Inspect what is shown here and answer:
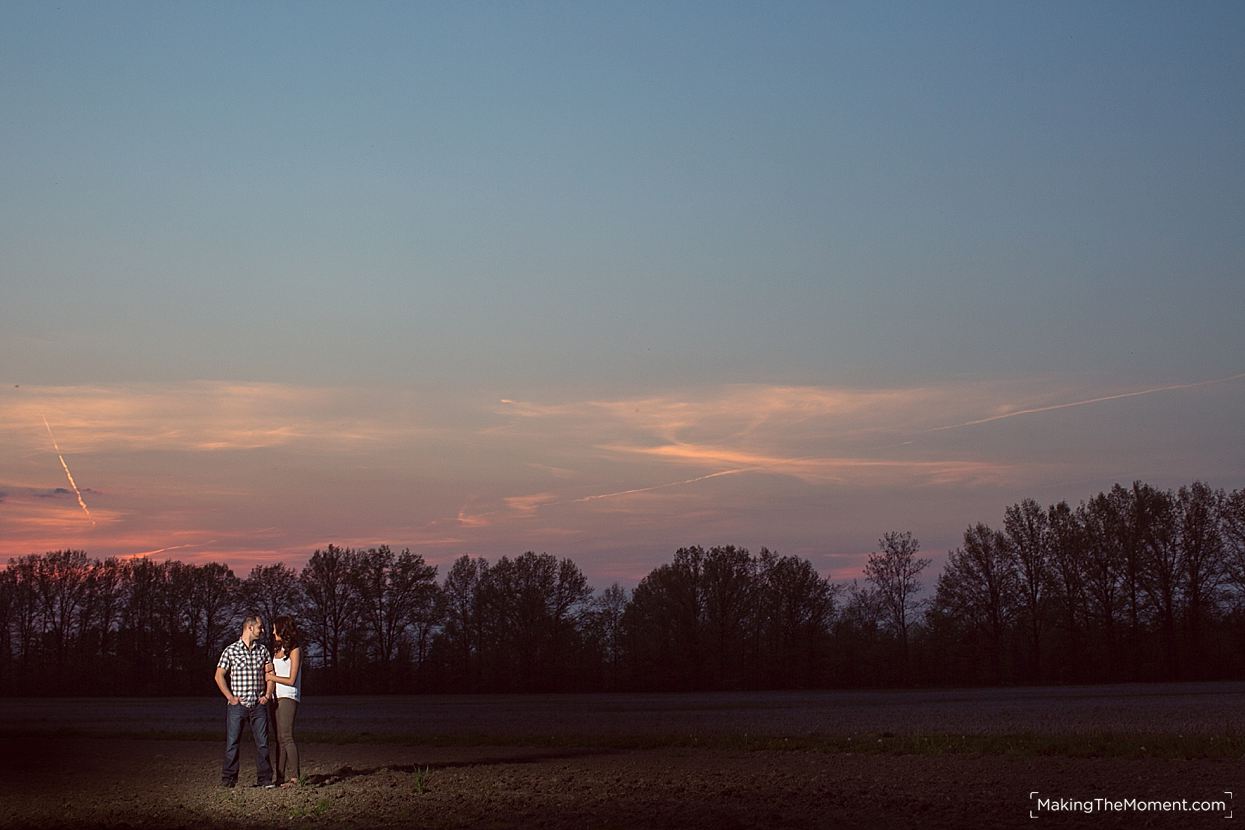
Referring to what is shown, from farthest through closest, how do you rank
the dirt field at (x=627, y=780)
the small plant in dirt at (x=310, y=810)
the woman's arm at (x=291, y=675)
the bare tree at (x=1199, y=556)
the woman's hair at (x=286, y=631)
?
1. the bare tree at (x=1199, y=556)
2. the woman's arm at (x=291, y=675)
3. the woman's hair at (x=286, y=631)
4. the small plant in dirt at (x=310, y=810)
5. the dirt field at (x=627, y=780)

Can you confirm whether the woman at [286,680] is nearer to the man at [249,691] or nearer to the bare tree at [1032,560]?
the man at [249,691]

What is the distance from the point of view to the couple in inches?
666

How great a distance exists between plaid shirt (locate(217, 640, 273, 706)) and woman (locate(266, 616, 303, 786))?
217mm

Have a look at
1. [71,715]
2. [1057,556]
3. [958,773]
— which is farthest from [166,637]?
[958,773]

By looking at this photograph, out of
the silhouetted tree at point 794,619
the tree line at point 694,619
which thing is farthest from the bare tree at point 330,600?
the silhouetted tree at point 794,619

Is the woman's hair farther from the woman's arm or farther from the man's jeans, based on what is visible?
the man's jeans

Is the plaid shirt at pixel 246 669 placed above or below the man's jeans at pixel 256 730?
above

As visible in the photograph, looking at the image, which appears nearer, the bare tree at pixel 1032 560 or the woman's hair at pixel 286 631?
the woman's hair at pixel 286 631

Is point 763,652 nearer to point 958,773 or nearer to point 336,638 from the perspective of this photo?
point 336,638

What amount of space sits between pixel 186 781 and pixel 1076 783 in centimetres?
1396

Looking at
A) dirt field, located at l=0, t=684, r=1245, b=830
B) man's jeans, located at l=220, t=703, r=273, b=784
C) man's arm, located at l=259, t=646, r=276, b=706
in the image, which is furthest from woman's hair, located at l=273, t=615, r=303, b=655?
dirt field, located at l=0, t=684, r=1245, b=830

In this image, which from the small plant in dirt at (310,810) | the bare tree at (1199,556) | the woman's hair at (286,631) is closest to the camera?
the small plant in dirt at (310,810)

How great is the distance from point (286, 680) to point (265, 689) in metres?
0.46

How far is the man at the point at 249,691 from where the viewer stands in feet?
55.6
